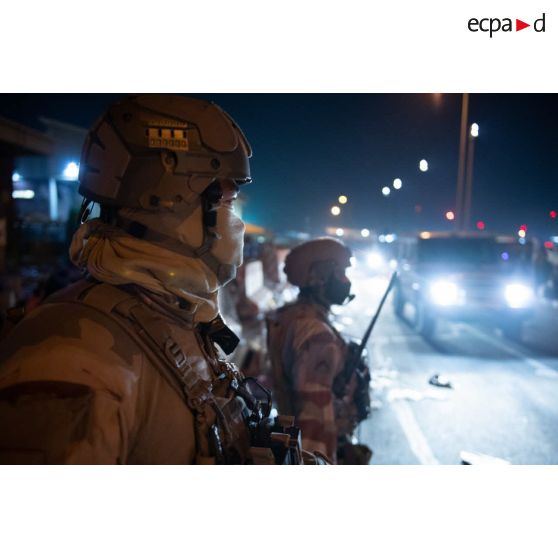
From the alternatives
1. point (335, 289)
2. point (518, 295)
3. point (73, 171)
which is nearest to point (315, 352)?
point (335, 289)

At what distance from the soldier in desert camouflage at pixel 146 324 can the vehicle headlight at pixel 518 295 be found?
9.05m

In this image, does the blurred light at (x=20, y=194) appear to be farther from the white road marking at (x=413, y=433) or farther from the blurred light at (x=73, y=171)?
the white road marking at (x=413, y=433)

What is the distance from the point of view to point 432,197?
3.09 meters

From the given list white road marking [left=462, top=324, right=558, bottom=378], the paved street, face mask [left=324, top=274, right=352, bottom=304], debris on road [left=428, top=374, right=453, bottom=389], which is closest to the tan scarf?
face mask [left=324, top=274, right=352, bottom=304]

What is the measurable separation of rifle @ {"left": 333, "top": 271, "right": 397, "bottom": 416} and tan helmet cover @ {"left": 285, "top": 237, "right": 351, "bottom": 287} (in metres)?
0.47

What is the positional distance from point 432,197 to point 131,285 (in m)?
2.30

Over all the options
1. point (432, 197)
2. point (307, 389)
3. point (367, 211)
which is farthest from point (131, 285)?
point (432, 197)

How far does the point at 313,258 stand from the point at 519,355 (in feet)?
23.2

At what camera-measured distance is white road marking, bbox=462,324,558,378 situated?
24.8ft

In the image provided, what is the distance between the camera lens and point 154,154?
145 cm

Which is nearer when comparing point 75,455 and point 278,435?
point 75,455

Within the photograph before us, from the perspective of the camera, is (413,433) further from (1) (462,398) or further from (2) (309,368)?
(2) (309,368)
